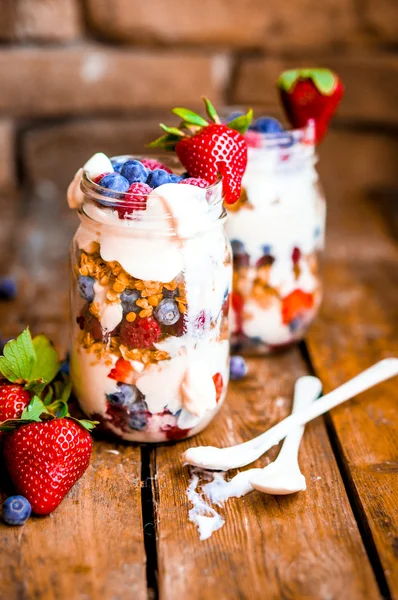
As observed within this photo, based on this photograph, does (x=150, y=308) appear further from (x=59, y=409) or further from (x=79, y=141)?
(x=79, y=141)

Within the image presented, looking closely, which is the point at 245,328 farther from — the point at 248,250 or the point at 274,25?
the point at 274,25

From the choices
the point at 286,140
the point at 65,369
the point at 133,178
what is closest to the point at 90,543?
the point at 65,369

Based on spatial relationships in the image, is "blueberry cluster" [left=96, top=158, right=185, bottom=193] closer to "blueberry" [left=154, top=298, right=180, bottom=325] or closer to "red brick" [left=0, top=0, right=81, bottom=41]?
"blueberry" [left=154, top=298, right=180, bottom=325]

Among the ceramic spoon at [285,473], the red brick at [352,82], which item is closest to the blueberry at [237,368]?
the ceramic spoon at [285,473]

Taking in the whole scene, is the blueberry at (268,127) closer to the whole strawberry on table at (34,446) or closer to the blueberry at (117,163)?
the blueberry at (117,163)

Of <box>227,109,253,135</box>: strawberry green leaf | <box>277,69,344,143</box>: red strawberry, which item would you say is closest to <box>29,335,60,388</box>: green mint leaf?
<box>227,109,253,135</box>: strawberry green leaf

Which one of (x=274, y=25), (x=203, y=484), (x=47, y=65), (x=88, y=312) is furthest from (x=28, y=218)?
(x=203, y=484)
